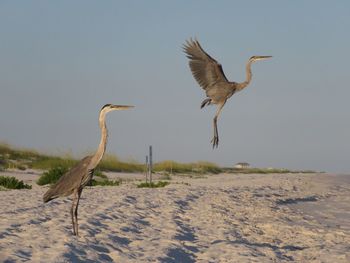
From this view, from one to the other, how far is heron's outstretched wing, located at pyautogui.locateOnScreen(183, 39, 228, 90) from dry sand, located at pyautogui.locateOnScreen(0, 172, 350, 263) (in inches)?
114

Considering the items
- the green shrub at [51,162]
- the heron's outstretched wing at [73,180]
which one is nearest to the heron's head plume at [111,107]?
the heron's outstretched wing at [73,180]

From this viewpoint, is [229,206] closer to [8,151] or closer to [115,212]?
[115,212]

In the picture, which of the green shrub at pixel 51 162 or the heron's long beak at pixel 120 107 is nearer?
the heron's long beak at pixel 120 107

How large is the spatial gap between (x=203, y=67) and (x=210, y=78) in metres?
0.33

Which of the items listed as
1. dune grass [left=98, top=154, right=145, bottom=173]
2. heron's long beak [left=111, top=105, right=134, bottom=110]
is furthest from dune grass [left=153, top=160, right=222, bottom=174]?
heron's long beak [left=111, top=105, right=134, bottom=110]

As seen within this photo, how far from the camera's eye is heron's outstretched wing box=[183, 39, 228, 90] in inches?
662

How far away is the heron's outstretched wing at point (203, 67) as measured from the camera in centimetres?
1681

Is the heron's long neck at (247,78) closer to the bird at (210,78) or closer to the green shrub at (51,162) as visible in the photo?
the bird at (210,78)

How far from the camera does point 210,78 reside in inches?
671

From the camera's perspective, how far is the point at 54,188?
9.80 meters

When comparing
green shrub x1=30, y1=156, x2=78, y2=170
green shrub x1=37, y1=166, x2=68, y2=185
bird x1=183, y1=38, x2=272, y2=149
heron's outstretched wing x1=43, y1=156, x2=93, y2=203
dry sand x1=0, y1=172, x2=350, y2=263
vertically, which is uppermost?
bird x1=183, y1=38, x2=272, y2=149

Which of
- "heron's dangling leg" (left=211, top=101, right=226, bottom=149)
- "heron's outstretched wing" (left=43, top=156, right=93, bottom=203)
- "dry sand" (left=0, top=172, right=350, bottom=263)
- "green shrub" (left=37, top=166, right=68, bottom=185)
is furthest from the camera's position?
"green shrub" (left=37, top=166, right=68, bottom=185)

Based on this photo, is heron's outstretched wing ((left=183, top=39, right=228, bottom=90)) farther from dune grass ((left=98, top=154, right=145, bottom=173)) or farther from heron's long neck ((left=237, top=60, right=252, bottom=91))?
dune grass ((left=98, top=154, right=145, bottom=173))

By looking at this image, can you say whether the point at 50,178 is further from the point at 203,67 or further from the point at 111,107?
the point at 111,107
